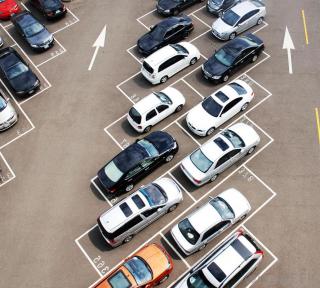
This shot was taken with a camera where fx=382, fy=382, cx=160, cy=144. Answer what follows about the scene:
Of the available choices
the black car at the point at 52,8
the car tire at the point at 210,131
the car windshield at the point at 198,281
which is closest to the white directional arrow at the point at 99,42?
the black car at the point at 52,8

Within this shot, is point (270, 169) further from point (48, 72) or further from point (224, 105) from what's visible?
point (48, 72)

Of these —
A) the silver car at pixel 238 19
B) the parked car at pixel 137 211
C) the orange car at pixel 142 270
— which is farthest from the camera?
the silver car at pixel 238 19

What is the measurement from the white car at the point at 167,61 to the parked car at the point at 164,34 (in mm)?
1221

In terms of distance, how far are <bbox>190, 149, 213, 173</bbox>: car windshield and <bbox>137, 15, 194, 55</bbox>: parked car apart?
9.44 meters

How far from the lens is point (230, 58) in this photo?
82.2ft

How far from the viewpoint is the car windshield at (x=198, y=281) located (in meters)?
16.8

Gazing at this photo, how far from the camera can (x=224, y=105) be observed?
73.9ft

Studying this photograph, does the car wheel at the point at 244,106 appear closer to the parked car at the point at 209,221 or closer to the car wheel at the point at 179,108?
the car wheel at the point at 179,108

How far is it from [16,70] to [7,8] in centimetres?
774

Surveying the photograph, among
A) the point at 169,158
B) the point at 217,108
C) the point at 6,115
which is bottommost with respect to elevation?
the point at 169,158

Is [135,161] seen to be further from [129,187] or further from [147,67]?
[147,67]

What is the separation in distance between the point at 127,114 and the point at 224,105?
20.2ft

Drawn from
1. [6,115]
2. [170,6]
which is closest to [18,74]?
[6,115]

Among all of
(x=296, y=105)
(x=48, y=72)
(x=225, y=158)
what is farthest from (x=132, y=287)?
(x=48, y=72)
